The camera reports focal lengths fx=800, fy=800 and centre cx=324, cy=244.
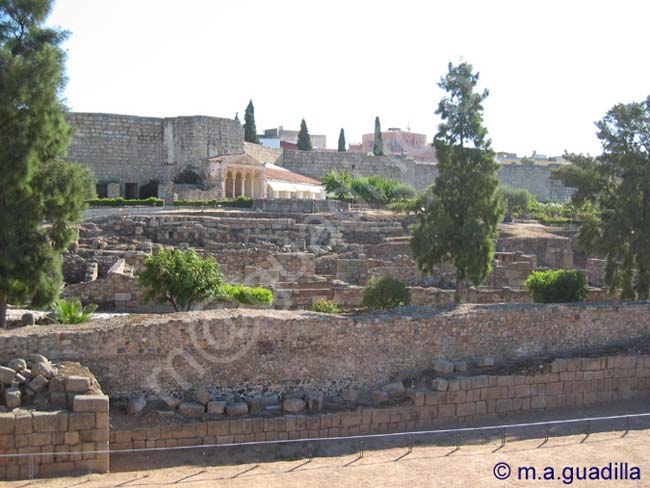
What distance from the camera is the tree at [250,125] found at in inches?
2273

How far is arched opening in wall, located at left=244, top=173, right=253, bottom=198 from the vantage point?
137ft

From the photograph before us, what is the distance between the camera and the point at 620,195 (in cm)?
1916

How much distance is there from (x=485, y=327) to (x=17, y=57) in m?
9.78

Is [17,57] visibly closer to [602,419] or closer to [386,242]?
[602,419]

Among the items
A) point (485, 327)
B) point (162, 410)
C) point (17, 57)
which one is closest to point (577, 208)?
point (485, 327)

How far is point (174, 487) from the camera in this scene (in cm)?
1065

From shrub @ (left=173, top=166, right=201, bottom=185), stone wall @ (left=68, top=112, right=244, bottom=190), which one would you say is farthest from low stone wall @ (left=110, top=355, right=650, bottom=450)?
stone wall @ (left=68, top=112, right=244, bottom=190)

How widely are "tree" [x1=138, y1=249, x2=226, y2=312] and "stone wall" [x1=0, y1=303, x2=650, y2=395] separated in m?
2.92

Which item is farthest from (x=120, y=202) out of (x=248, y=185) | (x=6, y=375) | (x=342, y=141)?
(x=342, y=141)

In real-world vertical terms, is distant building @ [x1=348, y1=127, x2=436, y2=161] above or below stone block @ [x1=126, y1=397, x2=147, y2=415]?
above

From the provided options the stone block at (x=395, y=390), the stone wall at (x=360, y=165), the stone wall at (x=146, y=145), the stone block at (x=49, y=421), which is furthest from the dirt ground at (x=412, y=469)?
the stone wall at (x=360, y=165)

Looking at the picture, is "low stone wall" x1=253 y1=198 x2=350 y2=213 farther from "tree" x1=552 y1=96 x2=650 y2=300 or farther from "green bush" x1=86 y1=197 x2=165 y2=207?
"tree" x1=552 y1=96 x2=650 y2=300

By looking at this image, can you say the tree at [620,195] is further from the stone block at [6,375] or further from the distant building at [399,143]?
A: the distant building at [399,143]

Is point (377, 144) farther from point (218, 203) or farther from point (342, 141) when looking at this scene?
point (218, 203)
